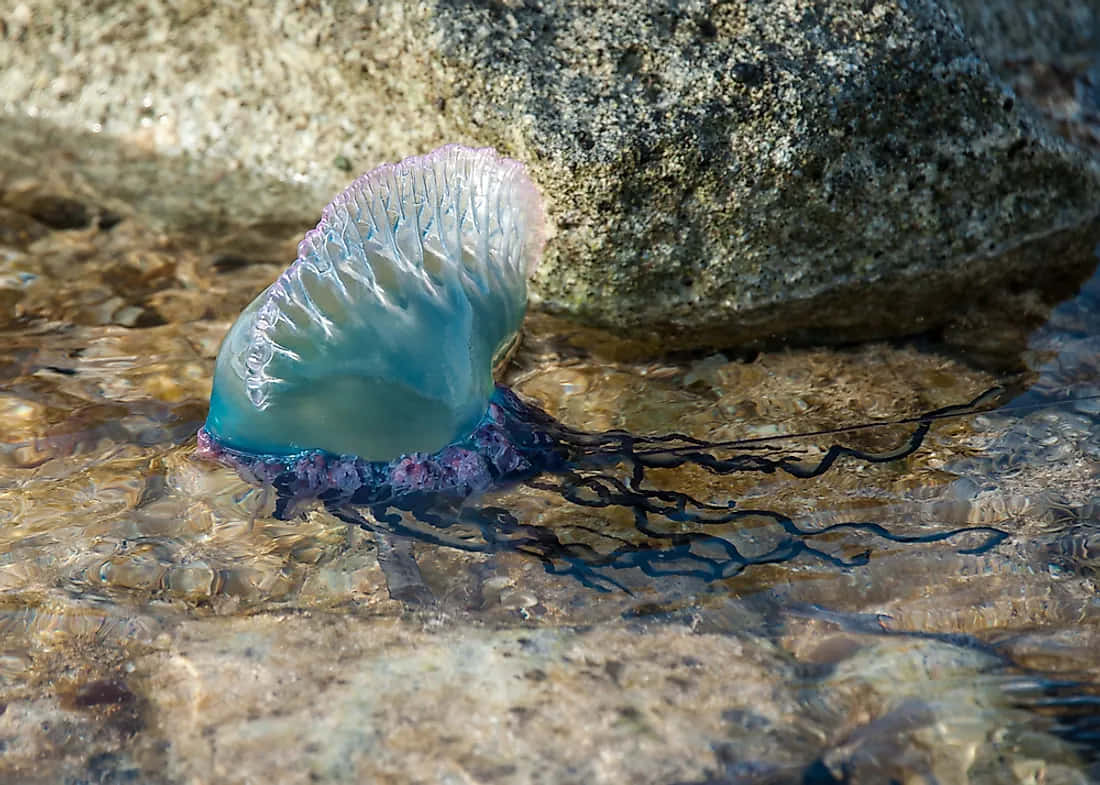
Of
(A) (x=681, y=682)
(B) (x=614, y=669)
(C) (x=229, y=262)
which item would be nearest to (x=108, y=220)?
(C) (x=229, y=262)

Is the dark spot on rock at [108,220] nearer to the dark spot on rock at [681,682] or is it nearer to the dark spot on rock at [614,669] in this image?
the dark spot on rock at [614,669]

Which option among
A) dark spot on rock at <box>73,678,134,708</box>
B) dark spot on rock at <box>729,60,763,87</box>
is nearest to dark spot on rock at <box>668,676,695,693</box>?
dark spot on rock at <box>73,678,134,708</box>

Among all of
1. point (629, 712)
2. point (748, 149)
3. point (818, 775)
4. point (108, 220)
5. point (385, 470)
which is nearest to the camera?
point (818, 775)

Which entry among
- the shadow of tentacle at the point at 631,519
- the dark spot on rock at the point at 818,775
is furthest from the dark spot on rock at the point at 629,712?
the shadow of tentacle at the point at 631,519

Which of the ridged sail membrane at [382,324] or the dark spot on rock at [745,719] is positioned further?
the ridged sail membrane at [382,324]

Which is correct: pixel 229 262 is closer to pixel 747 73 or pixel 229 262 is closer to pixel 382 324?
pixel 382 324

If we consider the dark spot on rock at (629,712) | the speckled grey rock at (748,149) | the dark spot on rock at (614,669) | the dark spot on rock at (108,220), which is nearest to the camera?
the dark spot on rock at (629,712)
